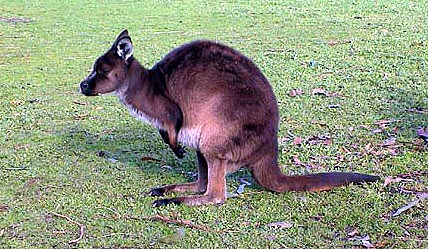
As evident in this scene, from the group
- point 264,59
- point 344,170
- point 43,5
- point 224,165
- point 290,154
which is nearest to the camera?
point 224,165

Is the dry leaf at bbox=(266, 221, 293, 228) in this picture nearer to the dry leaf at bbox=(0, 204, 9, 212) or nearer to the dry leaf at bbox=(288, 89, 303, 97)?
the dry leaf at bbox=(0, 204, 9, 212)

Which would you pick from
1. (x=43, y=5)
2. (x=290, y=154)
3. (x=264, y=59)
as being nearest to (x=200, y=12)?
(x=43, y=5)

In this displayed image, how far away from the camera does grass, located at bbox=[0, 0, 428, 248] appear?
3371mm

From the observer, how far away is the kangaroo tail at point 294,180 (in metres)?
3.72

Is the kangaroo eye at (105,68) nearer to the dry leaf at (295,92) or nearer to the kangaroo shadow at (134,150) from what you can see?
the kangaroo shadow at (134,150)

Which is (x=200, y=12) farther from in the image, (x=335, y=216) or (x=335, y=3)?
(x=335, y=216)

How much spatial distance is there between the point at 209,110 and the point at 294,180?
1.86 ft

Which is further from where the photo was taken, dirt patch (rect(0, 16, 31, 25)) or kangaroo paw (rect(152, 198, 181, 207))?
dirt patch (rect(0, 16, 31, 25))

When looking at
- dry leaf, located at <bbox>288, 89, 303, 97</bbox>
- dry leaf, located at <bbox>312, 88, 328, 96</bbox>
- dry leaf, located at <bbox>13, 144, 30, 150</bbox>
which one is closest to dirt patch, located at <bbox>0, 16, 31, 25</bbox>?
dry leaf, located at <bbox>288, 89, 303, 97</bbox>

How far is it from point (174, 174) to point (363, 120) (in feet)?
5.29

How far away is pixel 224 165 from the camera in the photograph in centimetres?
367

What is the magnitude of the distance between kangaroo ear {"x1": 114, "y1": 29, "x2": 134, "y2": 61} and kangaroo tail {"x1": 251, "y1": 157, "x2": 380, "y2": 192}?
91 centimetres

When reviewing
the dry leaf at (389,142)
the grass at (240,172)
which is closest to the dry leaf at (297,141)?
the grass at (240,172)

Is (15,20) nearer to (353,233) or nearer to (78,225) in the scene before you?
(78,225)
